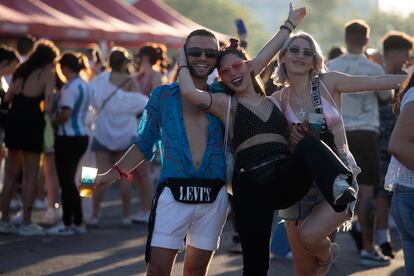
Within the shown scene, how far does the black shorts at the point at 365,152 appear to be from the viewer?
11109mm

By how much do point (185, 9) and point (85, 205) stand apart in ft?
322

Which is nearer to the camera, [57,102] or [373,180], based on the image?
[373,180]

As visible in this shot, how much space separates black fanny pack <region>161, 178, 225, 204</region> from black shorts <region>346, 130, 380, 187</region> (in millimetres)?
4461

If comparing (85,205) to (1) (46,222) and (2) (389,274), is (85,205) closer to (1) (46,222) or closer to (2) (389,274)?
(1) (46,222)

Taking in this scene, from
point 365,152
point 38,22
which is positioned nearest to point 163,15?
point 38,22

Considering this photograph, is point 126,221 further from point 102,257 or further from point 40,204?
point 102,257

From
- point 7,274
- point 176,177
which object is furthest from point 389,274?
point 176,177

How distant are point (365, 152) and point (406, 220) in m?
4.60

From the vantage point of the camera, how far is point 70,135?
12258mm

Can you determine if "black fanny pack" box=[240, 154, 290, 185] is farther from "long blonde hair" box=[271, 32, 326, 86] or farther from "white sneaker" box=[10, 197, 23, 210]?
"white sneaker" box=[10, 197, 23, 210]

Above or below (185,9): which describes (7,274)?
below

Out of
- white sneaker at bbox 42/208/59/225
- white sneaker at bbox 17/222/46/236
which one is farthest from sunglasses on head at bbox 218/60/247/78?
white sneaker at bbox 42/208/59/225

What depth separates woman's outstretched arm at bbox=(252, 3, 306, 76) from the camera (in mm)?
7211

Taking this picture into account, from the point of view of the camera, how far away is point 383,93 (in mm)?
11109
